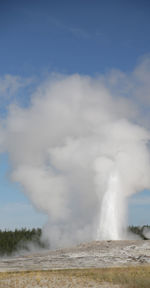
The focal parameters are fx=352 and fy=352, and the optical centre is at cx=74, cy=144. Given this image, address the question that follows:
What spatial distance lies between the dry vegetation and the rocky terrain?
4723mm

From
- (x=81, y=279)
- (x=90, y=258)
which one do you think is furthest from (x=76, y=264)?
(x=81, y=279)

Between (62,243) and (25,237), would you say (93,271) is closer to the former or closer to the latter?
(62,243)

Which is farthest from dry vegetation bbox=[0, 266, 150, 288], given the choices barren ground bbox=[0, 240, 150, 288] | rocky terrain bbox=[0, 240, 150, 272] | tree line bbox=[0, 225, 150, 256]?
tree line bbox=[0, 225, 150, 256]

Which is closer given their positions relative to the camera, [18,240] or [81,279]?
[81,279]

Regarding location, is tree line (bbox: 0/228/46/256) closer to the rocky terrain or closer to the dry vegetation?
the rocky terrain

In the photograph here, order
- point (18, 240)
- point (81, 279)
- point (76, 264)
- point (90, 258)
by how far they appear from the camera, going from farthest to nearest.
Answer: point (18, 240), point (90, 258), point (76, 264), point (81, 279)

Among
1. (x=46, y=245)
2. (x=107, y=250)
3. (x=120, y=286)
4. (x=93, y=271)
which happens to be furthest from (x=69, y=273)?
(x=46, y=245)

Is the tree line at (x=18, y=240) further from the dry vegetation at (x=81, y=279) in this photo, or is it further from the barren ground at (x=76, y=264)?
the dry vegetation at (x=81, y=279)

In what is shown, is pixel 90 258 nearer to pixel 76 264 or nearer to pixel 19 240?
pixel 76 264

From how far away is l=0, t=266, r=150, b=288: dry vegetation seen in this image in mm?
27438

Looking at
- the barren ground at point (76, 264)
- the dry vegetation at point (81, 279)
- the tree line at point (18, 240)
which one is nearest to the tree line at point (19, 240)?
the tree line at point (18, 240)

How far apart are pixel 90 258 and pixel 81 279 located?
12484mm

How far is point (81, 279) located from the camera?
29562mm

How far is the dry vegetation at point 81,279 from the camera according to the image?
27438 mm
